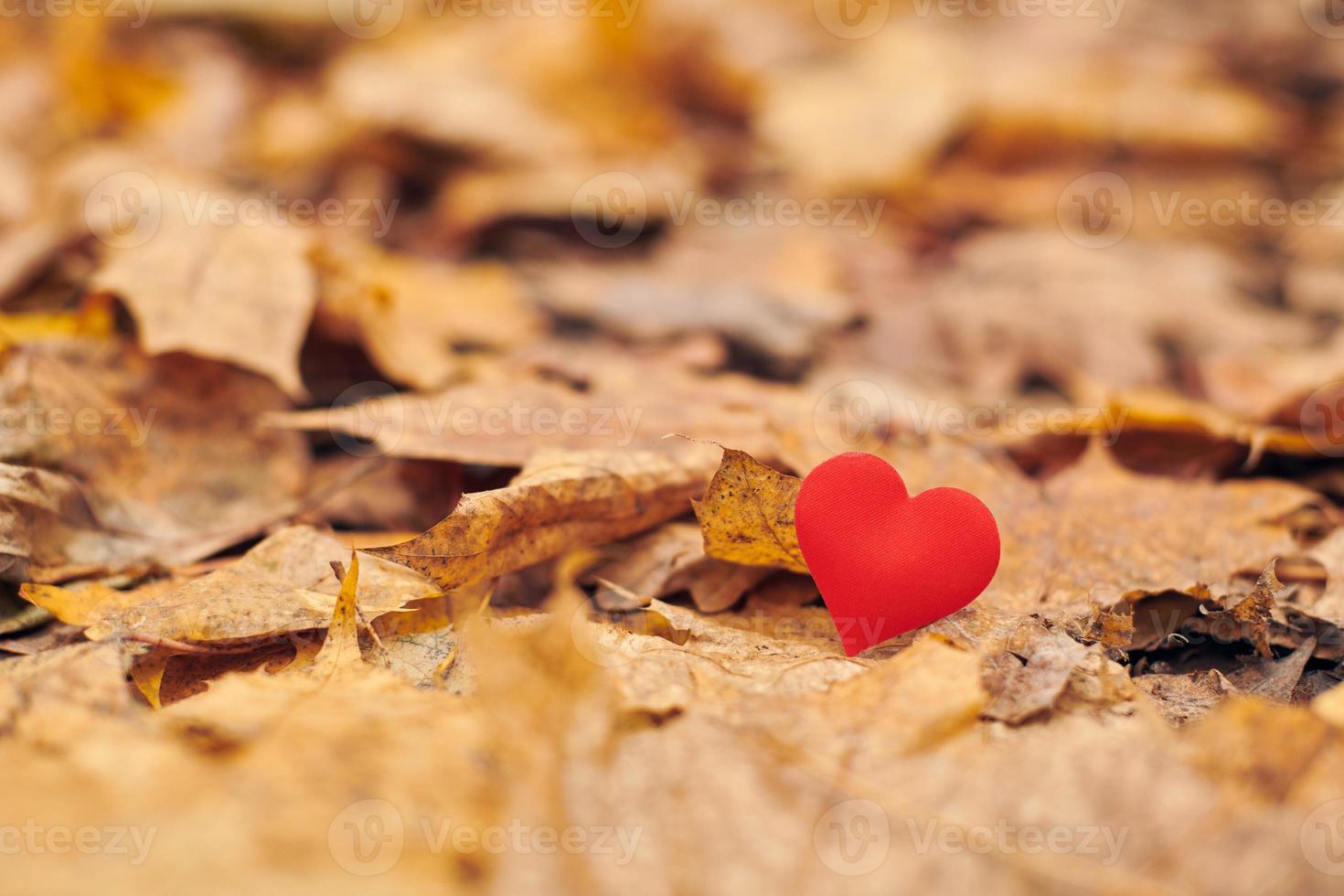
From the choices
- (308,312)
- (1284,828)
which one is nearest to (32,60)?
(308,312)

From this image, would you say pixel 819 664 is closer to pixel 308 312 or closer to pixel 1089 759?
pixel 1089 759

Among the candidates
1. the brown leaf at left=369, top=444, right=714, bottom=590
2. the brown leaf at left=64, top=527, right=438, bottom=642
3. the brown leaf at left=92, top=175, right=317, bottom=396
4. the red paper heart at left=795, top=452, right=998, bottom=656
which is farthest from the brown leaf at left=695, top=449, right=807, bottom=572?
the brown leaf at left=92, top=175, right=317, bottom=396

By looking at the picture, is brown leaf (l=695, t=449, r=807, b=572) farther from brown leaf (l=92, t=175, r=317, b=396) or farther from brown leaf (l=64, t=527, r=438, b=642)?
brown leaf (l=92, t=175, r=317, b=396)

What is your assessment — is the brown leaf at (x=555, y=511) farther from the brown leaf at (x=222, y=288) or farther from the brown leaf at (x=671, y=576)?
the brown leaf at (x=222, y=288)

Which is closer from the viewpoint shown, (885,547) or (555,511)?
(885,547)

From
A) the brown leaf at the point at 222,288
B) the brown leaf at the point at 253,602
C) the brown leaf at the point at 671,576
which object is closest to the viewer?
the brown leaf at the point at 253,602

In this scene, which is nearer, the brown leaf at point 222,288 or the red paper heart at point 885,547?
the red paper heart at point 885,547

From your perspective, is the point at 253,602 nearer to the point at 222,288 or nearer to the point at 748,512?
the point at 748,512

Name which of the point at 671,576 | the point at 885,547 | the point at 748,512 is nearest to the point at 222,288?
the point at 671,576

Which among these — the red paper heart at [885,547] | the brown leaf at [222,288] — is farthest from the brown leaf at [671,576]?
the brown leaf at [222,288]
